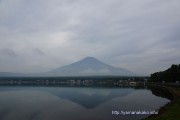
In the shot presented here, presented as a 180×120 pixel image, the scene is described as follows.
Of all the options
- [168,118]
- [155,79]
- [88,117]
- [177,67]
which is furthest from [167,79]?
→ [168,118]

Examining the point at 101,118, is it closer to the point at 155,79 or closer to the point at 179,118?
the point at 179,118

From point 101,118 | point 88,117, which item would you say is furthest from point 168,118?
point 88,117

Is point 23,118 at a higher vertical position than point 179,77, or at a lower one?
lower

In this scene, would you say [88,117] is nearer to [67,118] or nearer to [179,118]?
[67,118]

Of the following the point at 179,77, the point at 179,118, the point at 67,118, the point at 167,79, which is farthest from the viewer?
the point at 167,79

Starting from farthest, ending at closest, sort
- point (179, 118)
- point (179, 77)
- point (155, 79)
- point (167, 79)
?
point (155, 79)
point (167, 79)
point (179, 77)
point (179, 118)

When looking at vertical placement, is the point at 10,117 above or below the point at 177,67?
below

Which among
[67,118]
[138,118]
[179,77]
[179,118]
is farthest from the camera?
[179,77]

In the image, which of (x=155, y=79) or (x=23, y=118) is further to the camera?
(x=155, y=79)

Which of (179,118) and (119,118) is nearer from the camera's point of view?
(179,118)
